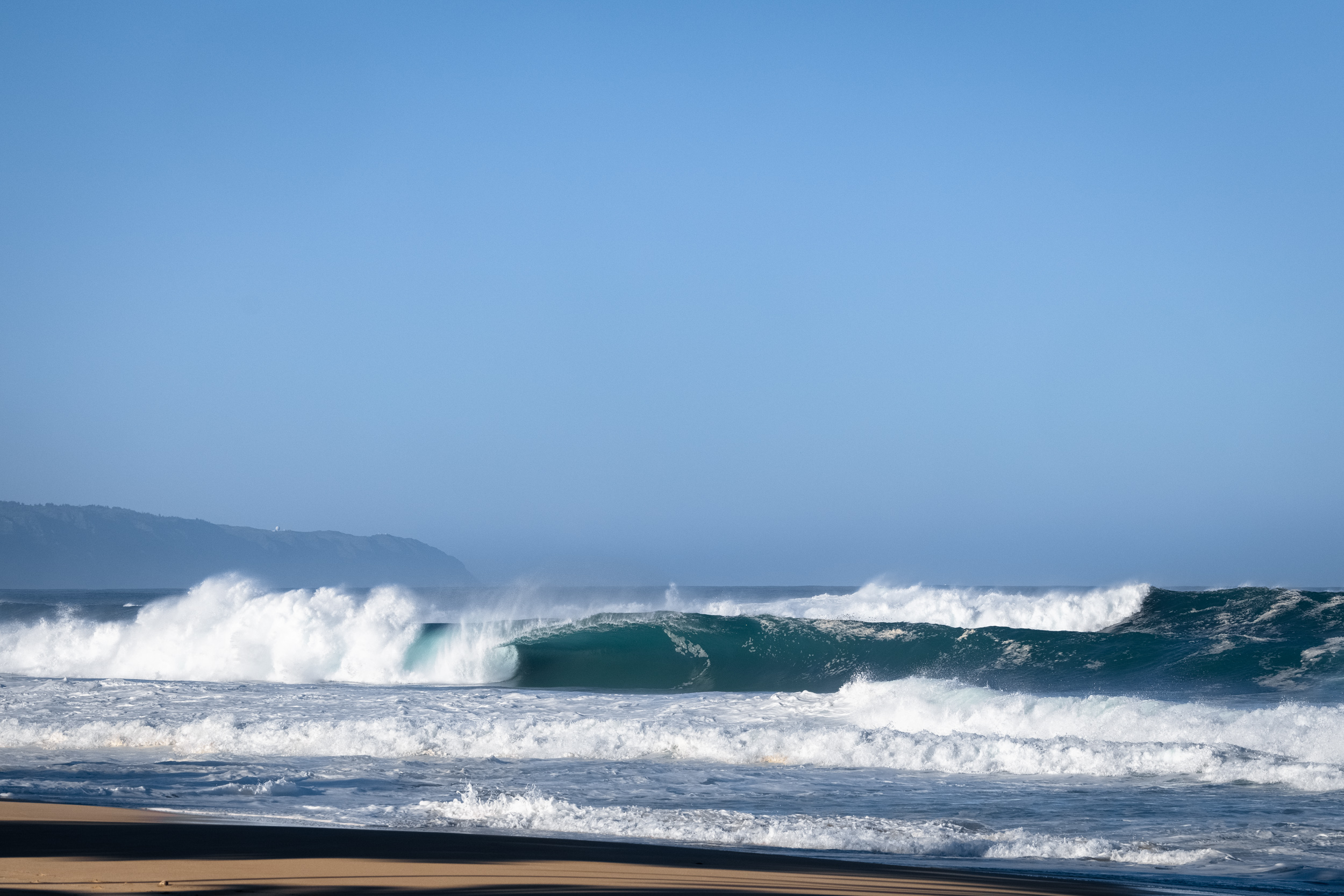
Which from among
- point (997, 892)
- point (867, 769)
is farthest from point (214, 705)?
point (997, 892)

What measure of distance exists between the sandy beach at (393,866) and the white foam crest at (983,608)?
17.2 m

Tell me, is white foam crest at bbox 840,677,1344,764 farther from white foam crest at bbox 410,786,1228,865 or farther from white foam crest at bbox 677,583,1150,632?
white foam crest at bbox 677,583,1150,632

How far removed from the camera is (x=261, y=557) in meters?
154

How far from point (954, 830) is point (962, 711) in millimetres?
5238

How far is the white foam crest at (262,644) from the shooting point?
64.4 ft

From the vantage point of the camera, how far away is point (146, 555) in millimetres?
149250

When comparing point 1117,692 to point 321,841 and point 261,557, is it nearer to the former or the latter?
point 321,841

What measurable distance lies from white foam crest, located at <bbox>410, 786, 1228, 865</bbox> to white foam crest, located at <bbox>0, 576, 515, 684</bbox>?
39.0 feet

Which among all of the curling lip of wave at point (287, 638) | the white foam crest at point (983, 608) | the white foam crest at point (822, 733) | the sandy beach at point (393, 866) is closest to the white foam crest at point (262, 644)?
the curling lip of wave at point (287, 638)

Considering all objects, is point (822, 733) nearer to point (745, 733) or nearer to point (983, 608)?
point (745, 733)

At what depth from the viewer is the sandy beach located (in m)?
4.88

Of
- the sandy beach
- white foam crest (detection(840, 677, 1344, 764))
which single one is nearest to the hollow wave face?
white foam crest (detection(840, 677, 1344, 764))

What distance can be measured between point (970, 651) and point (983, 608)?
20.8 ft

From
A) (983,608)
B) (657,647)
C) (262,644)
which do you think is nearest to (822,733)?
(657,647)
